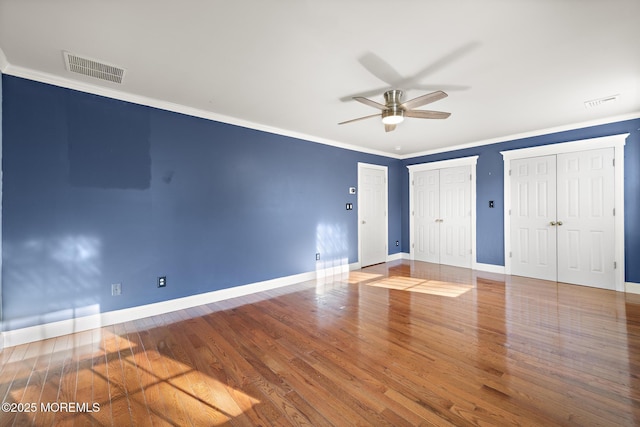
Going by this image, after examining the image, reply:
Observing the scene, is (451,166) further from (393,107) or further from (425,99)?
(425,99)

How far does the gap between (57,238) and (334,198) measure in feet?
12.9

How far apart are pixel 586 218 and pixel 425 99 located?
3817mm

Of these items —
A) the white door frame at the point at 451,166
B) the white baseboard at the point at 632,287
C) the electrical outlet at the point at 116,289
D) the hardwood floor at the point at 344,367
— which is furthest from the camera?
the white door frame at the point at 451,166

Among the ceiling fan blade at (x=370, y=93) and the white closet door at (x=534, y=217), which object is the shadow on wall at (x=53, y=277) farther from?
the white closet door at (x=534, y=217)

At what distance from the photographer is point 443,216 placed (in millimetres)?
6102

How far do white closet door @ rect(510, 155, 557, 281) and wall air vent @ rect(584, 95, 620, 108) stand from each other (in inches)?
Result: 47.7

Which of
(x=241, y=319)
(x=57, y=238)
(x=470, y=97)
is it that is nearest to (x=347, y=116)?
(x=470, y=97)

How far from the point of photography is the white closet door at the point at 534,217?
4.69 meters

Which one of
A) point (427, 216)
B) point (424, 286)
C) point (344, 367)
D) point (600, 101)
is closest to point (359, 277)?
point (424, 286)

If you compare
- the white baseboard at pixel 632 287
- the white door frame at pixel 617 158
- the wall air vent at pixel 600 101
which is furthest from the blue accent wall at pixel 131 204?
the white baseboard at pixel 632 287

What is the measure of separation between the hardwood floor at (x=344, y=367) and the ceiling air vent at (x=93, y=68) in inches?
103

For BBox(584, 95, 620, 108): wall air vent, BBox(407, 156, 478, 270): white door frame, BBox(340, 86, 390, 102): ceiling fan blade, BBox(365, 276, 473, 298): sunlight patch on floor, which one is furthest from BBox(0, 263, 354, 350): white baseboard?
BBox(584, 95, 620, 108): wall air vent

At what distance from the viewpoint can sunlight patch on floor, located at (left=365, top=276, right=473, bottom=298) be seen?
4129 millimetres

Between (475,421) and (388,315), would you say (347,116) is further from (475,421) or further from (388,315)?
(475,421)
